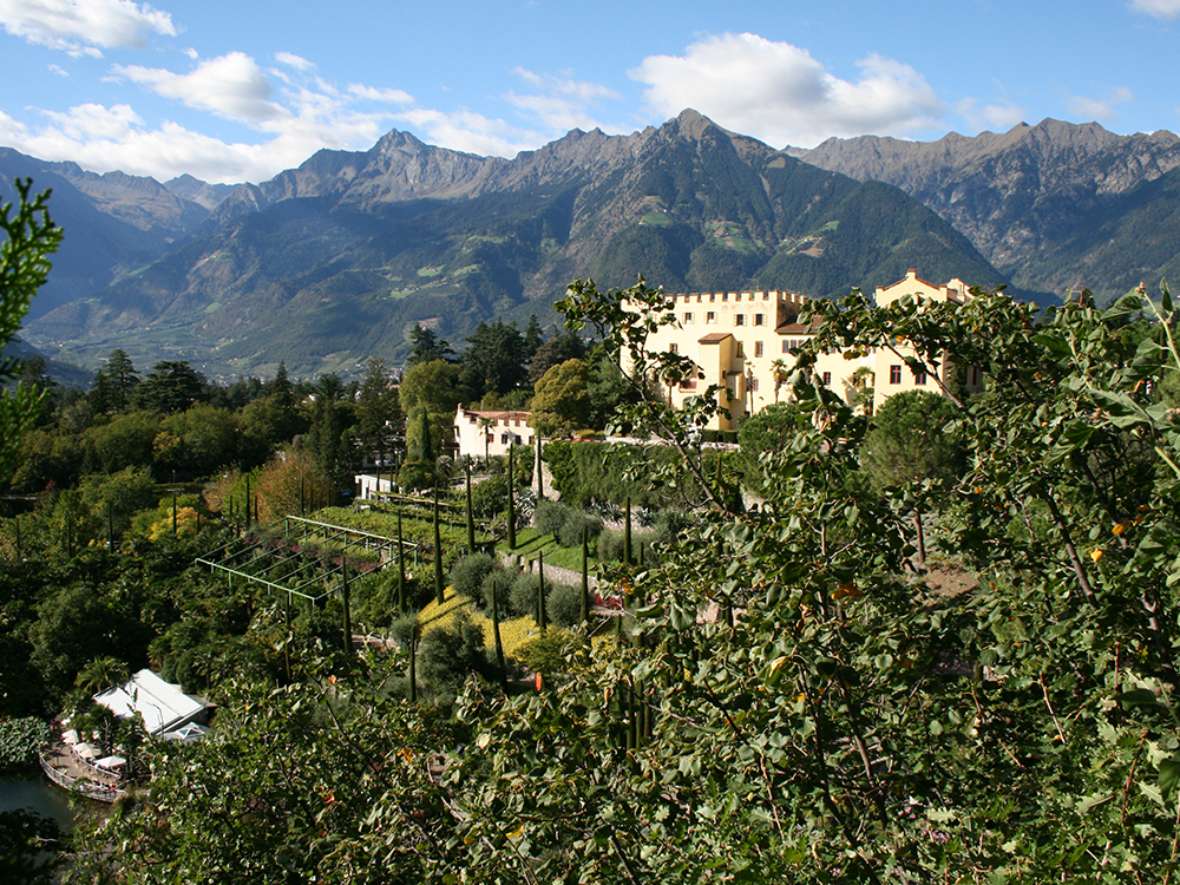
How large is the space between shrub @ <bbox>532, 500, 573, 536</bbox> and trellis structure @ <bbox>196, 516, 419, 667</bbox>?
173 inches

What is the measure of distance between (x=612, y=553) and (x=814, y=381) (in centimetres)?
2060

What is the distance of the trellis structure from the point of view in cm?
2623

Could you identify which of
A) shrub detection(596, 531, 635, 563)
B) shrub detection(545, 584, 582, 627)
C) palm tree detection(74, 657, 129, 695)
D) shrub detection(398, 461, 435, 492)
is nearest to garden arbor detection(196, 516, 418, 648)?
palm tree detection(74, 657, 129, 695)

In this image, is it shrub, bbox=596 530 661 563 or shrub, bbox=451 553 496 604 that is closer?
shrub, bbox=596 530 661 563

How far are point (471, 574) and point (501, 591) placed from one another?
4.94 ft

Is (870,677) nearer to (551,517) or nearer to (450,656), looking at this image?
(450,656)

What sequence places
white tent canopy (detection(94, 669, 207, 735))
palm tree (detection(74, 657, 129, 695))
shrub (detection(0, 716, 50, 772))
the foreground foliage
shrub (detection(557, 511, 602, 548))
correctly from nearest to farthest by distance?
the foreground foliage < white tent canopy (detection(94, 669, 207, 735)) < shrub (detection(0, 716, 50, 772)) < palm tree (detection(74, 657, 129, 695)) < shrub (detection(557, 511, 602, 548))

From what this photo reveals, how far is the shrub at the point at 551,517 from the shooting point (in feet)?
88.3

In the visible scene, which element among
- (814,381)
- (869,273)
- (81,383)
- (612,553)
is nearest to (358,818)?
(814,381)

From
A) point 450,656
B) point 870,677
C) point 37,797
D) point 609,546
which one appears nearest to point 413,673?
point 450,656

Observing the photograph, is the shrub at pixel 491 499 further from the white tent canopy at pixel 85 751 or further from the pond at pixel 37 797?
the pond at pixel 37 797

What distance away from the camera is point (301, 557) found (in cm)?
2873

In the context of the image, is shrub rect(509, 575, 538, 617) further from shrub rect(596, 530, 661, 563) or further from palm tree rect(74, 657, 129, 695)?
palm tree rect(74, 657, 129, 695)

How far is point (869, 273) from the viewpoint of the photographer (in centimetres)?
17800
